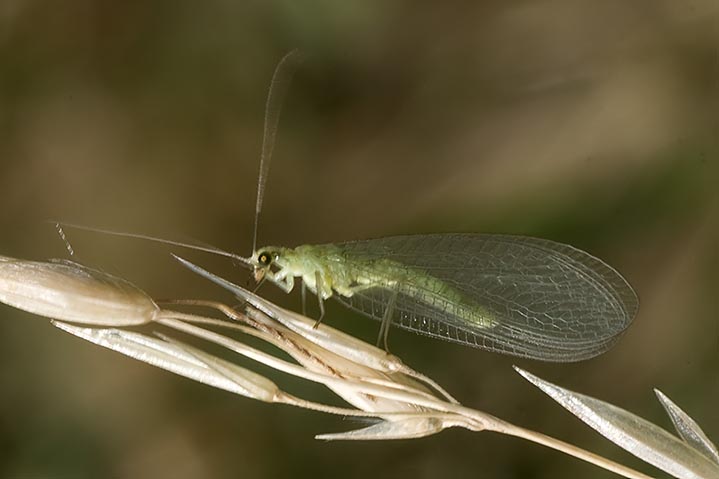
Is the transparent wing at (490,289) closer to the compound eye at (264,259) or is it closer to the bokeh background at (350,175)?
the compound eye at (264,259)

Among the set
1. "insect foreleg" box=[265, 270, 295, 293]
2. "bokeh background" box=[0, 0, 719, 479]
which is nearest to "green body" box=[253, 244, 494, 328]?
"insect foreleg" box=[265, 270, 295, 293]

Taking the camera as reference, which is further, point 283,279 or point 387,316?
point 283,279

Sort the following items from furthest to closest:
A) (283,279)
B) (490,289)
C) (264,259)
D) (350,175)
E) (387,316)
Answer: (350,175), (283,279), (490,289), (264,259), (387,316)

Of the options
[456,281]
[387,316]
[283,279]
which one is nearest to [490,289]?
[456,281]

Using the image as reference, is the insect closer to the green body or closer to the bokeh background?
the green body

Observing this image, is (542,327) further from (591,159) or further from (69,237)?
(69,237)

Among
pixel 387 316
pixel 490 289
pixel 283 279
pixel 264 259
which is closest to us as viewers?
pixel 387 316

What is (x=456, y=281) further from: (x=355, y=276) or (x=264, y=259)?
(x=264, y=259)
